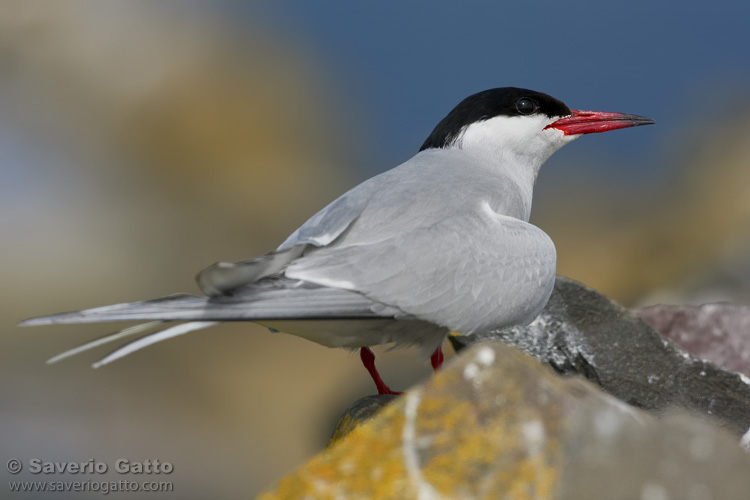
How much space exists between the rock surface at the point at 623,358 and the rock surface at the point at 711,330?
0.89 m

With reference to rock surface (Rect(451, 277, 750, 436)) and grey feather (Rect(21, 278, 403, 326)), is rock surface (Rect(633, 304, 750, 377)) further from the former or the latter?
grey feather (Rect(21, 278, 403, 326))

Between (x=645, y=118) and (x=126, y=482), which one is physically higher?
(x=645, y=118)

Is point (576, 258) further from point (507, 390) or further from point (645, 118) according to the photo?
point (507, 390)

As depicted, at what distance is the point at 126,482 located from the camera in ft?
11.8

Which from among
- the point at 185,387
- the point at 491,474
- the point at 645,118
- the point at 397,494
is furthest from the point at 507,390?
the point at 185,387

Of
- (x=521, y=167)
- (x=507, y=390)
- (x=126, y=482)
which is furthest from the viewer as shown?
(x=521, y=167)

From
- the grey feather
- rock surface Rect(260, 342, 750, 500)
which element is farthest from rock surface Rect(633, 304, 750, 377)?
rock surface Rect(260, 342, 750, 500)

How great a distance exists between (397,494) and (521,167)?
2717 millimetres

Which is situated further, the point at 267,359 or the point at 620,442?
the point at 267,359

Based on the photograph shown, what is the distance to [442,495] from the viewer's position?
2.01 m

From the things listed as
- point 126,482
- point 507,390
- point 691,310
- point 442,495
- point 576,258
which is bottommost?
point 576,258

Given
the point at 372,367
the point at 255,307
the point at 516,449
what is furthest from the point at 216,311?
the point at 372,367

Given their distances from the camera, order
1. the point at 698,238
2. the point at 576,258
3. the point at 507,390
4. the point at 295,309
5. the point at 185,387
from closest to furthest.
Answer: the point at 507,390 < the point at 295,309 < the point at 185,387 < the point at 698,238 < the point at 576,258

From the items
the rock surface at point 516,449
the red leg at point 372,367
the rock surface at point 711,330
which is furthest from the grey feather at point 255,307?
the rock surface at point 711,330
